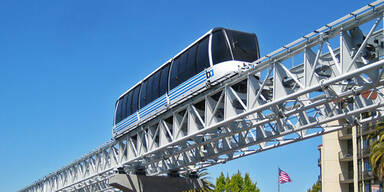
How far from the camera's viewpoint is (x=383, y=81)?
1712 centimetres

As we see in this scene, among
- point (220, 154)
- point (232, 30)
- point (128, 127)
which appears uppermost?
point (232, 30)

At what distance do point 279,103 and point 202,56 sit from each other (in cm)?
633

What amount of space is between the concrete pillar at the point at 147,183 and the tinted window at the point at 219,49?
44.1ft

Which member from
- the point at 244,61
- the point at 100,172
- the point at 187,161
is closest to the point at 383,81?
the point at 244,61

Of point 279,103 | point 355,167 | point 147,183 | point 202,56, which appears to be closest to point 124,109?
point 147,183

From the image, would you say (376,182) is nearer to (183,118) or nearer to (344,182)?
(344,182)

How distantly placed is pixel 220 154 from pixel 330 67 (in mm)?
10010

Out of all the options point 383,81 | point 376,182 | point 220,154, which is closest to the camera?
point 383,81

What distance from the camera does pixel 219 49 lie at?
2358 centimetres

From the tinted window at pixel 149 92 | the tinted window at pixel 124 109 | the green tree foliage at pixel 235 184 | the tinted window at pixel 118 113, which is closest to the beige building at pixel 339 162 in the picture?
the green tree foliage at pixel 235 184

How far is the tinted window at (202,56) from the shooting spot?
24100 mm

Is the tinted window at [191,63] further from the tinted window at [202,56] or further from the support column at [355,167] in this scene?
the support column at [355,167]

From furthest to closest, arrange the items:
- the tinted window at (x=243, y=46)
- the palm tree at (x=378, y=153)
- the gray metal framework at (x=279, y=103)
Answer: the palm tree at (x=378, y=153) < the tinted window at (x=243, y=46) < the gray metal framework at (x=279, y=103)

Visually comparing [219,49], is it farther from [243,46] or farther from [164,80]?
[164,80]
